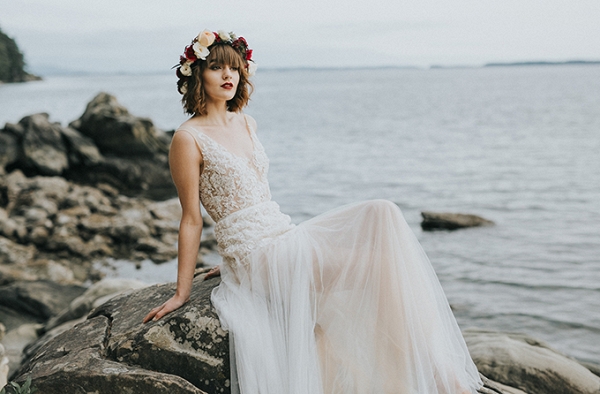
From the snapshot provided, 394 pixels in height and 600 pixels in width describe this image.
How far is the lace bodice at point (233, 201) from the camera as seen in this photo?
3564 mm

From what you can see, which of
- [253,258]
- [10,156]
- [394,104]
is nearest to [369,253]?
[253,258]

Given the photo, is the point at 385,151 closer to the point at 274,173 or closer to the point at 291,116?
→ the point at 274,173

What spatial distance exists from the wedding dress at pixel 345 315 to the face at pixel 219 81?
100 centimetres

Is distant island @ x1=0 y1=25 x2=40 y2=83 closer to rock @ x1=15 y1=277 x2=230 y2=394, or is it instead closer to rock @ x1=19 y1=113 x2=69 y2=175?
rock @ x1=19 y1=113 x2=69 y2=175

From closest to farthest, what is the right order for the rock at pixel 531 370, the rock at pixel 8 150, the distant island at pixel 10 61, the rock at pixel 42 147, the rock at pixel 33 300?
the rock at pixel 531 370 < the rock at pixel 33 300 < the rock at pixel 8 150 < the rock at pixel 42 147 < the distant island at pixel 10 61

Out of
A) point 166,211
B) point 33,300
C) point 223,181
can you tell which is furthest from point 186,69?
point 166,211

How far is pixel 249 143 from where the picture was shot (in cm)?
390

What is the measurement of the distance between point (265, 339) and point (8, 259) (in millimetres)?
8376

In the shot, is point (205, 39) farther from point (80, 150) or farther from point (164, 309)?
point (80, 150)

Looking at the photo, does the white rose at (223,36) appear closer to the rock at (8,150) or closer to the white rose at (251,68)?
the white rose at (251,68)

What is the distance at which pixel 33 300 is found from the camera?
775 cm

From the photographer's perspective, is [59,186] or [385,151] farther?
[385,151]

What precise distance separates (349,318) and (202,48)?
189 cm

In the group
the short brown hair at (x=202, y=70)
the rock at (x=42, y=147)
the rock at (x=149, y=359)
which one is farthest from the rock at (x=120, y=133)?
the rock at (x=149, y=359)
